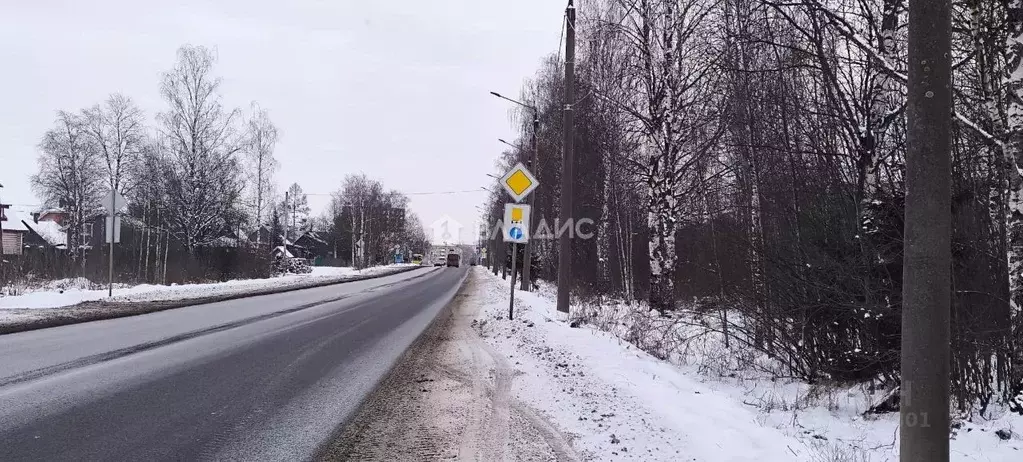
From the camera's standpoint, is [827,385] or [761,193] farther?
[761,193]

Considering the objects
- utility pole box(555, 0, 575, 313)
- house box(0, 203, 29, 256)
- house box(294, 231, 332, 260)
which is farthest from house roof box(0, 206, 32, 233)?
utility pole box(555, 0, 575, 313)

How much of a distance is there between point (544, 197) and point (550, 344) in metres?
23.7

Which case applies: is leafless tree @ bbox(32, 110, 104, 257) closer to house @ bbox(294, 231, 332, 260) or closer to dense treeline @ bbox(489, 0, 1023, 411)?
dense treeline @ bbox(489, 0, 1023, 411)

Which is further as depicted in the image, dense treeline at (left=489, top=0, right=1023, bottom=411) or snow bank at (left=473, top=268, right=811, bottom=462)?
dense treeline at (left=489, top=0, right=1023, bottom=411)

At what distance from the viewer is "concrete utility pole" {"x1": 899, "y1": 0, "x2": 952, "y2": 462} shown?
9.80 feet

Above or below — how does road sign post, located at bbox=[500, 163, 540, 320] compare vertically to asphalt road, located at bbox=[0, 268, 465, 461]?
above

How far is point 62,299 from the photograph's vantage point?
54.7ft

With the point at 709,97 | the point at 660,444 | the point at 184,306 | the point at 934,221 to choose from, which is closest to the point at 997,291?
the point at 934,221

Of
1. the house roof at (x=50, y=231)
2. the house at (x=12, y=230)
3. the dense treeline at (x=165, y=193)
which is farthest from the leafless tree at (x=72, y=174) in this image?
the house roof at (x=50, y=231)

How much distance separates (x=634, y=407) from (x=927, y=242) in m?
3.11

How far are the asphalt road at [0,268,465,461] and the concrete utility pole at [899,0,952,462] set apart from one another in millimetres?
3776

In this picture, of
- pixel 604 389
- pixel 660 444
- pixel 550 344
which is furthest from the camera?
pixel 550 344

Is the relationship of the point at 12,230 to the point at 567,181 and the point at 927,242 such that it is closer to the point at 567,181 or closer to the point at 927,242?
the point at 567,181

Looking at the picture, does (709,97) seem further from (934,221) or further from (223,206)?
(223,206)
